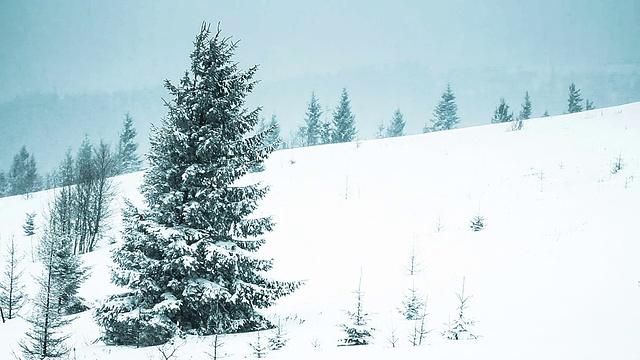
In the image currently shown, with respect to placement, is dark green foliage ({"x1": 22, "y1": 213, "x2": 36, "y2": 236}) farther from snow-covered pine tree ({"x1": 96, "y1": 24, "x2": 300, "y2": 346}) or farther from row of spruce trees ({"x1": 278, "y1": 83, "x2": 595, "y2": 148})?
row of spruce trees ({"x1": 278, "y1": 83, "x2": 595, "y2": 148})

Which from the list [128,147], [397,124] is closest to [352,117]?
[397,124]

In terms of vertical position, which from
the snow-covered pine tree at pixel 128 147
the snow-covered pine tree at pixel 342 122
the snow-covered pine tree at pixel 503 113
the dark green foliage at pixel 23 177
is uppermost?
the snow-covered pine tree at pixel 503 113

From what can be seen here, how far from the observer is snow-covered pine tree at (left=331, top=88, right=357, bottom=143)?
63500 mm

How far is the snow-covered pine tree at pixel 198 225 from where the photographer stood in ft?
30.5

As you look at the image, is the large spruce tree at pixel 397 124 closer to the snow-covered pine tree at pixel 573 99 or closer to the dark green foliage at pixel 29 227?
the snow-covered pine tree at pixel 573 99

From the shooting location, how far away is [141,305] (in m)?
9.34

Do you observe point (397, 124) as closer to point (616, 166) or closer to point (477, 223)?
point (616, 166)

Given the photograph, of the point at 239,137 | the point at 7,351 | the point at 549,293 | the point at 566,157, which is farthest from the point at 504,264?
the point at 7,351

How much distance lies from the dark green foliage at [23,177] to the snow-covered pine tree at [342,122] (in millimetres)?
51462

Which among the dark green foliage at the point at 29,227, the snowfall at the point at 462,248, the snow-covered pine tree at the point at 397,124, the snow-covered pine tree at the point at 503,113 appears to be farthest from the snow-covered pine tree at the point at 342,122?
the dark green foliage at the point at 29,227

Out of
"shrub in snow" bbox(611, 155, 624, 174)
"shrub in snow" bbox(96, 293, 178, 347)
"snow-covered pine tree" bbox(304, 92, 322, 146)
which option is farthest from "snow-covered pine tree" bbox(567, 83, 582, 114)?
"shrub in snow" bbox(96, 293, 178, 347)

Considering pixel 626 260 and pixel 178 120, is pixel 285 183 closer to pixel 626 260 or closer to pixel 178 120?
pixel 178 120

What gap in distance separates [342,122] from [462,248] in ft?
166

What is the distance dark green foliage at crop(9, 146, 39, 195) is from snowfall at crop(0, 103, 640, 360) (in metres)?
43.0
